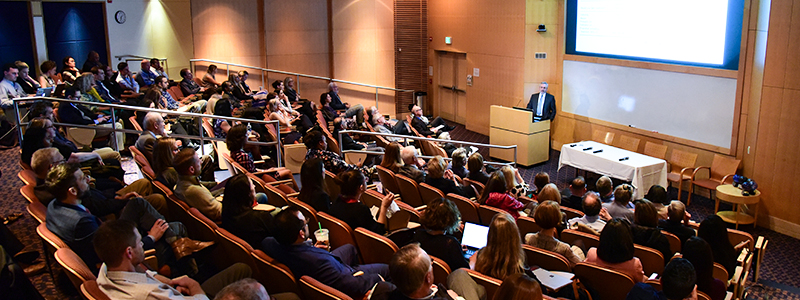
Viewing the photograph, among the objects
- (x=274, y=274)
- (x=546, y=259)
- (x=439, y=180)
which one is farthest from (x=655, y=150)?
(x=274, y=274)

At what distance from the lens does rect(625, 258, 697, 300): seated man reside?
10.4 ft

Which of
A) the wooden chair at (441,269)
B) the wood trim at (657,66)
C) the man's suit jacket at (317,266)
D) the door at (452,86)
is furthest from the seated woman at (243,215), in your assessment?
the door at (452,86)

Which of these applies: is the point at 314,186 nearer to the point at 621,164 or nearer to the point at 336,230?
the point at 336,230

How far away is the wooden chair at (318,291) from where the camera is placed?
2.89m

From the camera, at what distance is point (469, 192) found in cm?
575

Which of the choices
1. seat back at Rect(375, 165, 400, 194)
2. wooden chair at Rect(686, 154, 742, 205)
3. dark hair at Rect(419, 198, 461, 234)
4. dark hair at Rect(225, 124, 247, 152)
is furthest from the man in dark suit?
dark hair at Rect(419, 198, 461, 234)

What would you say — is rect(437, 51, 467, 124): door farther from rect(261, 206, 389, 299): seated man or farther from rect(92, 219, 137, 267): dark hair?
rect(92, 219, 137, 267): dark hair

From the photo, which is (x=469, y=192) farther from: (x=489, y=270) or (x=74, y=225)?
(x=74, y=225)

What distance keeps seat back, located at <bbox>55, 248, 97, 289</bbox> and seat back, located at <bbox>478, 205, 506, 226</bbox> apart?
9.78 feet

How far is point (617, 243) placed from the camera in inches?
149

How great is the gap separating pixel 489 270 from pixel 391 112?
35.0 feet

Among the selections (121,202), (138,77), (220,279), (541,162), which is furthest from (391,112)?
(220,279)

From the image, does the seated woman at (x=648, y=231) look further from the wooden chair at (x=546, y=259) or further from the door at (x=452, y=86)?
the door at (x=452, y=86)

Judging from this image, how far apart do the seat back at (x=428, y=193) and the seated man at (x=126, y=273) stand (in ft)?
8.81
